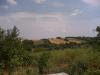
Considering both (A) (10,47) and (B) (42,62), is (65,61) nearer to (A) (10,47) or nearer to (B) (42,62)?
(B) (42,62)

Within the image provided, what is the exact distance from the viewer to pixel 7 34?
25125 millimetres

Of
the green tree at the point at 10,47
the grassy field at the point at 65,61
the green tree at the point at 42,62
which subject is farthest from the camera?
the green tree at the point at 42,62

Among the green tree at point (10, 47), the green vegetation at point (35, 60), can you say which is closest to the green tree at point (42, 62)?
the green vegetation at point (35, 60)

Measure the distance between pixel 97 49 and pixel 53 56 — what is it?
926 centimetres

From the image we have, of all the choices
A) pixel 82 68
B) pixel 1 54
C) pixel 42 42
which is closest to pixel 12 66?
pixel 1 54

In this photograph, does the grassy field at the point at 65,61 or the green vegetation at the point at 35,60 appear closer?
the green vegetation at the point at 35,60

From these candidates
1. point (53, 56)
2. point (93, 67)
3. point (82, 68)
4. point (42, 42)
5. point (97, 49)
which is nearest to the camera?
point (82, 68)

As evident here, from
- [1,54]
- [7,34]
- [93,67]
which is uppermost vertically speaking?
[7,34]

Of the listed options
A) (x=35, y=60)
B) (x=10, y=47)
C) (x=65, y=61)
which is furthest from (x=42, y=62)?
(x=65, y=61)

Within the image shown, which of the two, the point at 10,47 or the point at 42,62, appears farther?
the point at 42,62


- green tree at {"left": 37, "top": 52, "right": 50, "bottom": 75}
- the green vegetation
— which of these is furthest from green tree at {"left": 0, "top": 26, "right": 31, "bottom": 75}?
green tree at {"left": 37, "top": 52, "right": 50, "bottom": 75}

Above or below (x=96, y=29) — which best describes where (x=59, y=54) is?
below

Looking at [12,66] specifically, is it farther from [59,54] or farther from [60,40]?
[60,40]

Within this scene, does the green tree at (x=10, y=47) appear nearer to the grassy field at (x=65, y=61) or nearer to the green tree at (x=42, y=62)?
the grassy field at (x=65, y=61)
